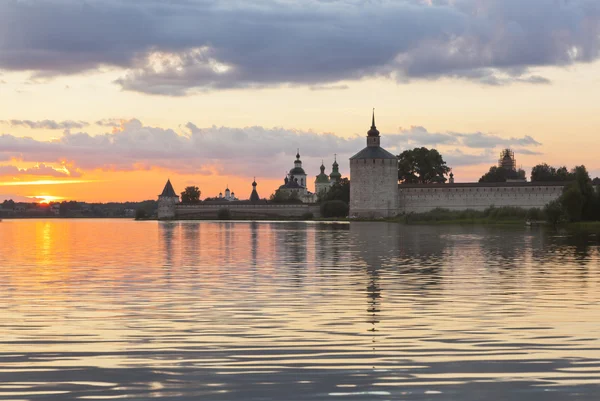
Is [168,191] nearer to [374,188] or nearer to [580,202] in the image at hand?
[374,188]

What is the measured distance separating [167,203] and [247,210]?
458 inches

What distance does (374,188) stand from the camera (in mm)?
94750

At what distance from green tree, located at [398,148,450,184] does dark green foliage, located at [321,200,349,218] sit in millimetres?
8692

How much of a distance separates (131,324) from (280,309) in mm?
2216

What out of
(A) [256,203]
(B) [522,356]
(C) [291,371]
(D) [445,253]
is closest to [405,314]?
(B) [522,356]

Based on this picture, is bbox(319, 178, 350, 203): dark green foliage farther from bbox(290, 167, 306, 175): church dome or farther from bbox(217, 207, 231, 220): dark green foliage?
bbox(290, 167, 306, 175): church dome

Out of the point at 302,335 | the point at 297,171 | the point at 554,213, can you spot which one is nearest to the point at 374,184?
the point at 554,213

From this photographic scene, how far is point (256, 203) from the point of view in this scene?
363 ft

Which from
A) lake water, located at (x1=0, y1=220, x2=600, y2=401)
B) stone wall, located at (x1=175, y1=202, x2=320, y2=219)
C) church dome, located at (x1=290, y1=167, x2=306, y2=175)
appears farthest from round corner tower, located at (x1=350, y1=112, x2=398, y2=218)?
lake water, located at (x1=0, y1=220, x2=600, y2=401)

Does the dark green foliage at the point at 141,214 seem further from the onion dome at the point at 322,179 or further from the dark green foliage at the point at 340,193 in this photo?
the onion dome at the point at 322,179

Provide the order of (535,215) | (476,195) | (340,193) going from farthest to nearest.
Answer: (340,193)
(476,195)
(535,215)

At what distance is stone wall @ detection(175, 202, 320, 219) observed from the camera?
10681 cm

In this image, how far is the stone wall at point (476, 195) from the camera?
88.8 meters

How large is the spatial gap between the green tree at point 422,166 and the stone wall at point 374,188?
23.1ft
